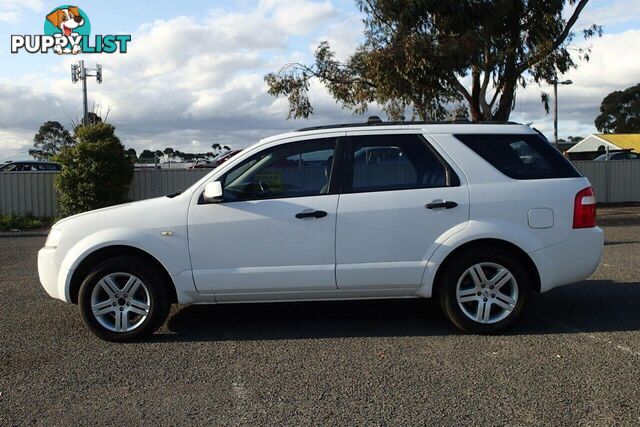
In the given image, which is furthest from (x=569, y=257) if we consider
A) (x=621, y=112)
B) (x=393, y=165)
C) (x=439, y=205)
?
(x=621, y=112)

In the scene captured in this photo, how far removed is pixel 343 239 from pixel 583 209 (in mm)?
2098

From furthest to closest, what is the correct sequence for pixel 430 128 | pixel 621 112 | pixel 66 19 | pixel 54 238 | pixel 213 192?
pixel 621 112 < pixel 66 19 < pixel 430 128 < pixel 54 238 < pixel 213 192

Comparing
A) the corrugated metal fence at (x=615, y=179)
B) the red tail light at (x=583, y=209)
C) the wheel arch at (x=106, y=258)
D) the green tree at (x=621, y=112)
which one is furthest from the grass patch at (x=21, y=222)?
the green tree at (x=621, y=112)

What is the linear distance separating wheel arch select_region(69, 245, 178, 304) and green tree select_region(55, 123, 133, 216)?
10.0 meters

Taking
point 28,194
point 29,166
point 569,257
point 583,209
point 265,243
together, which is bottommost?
point 569,257


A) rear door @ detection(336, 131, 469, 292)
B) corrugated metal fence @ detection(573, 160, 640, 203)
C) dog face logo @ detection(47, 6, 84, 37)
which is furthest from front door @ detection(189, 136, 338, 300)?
dog face logo @ detection(47, 6, 84, 37)

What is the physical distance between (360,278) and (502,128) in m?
1.89

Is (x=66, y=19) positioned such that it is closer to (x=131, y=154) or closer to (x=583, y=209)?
(x=131, y=154)

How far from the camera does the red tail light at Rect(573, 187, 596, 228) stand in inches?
211

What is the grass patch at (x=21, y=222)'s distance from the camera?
1513cm

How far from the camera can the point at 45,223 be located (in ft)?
52.0

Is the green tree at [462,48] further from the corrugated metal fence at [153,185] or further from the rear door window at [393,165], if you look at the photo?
the rear door window at [393,165]

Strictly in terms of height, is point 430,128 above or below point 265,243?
above

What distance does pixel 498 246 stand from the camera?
5.39 m
